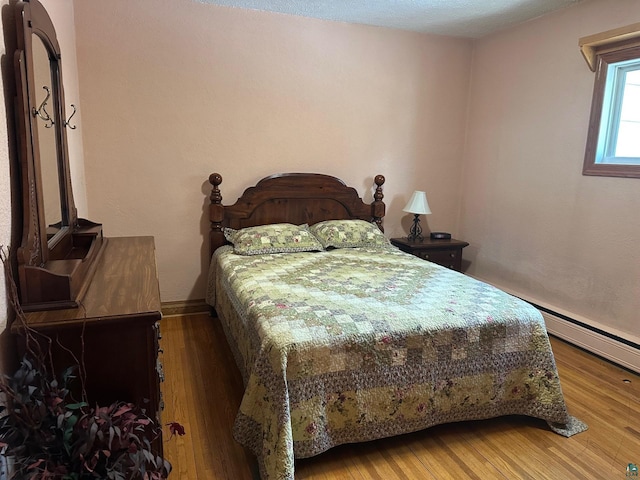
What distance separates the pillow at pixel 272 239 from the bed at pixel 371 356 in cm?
38

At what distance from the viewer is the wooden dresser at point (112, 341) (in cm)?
131

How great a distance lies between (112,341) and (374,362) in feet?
3.33

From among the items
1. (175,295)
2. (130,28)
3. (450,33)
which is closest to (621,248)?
(450,33)

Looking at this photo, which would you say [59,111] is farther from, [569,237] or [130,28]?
[569,237]

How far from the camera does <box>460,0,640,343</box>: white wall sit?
9.18ft

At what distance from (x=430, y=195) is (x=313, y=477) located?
2.83m

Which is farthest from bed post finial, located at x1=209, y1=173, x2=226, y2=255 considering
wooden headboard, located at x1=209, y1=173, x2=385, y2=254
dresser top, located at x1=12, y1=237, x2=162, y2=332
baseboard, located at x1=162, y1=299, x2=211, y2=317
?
dresser top, located at x1=12, y1=237, x2=162, y2=332

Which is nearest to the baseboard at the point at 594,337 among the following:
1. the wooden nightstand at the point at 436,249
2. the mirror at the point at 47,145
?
the wooden nightstand at the point at 436,249

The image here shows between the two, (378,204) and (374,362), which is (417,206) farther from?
(374,362)

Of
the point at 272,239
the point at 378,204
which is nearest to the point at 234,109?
the point at 272,239

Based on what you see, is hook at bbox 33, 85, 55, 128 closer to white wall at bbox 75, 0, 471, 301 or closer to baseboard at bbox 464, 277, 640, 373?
white wall at bbox 75, 0, 471, 301

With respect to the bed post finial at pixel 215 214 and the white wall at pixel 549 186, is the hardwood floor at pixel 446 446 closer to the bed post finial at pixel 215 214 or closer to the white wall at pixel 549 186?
the white wall at pixel 549 186

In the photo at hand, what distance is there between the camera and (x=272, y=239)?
10.5 ft

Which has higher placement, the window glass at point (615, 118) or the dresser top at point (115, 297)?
the window glass at point (615, 118)
